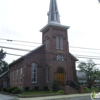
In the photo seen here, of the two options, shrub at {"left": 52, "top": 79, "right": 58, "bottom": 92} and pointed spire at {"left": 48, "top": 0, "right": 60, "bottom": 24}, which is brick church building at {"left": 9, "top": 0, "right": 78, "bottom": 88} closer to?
pointed spire at {"left": 48, "top": 0, "right": 60, "bottom": 24}

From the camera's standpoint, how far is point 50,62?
34.9 meters

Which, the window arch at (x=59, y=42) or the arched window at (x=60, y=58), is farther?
the window arch at (x=59, y=42)

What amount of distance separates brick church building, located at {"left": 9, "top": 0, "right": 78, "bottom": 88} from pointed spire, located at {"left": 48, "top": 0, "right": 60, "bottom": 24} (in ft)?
3.06

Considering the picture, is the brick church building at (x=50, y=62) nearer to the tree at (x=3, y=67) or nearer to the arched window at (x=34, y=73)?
the arched window at (x=34, y=73)

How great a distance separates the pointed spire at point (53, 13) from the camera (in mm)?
39375

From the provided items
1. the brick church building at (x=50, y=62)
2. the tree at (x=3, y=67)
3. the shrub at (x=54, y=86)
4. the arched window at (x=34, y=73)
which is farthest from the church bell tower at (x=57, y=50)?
the tree at (x=3, y=67)

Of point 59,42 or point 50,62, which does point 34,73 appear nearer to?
point 50,62

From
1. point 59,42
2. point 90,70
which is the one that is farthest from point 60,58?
point 90,70

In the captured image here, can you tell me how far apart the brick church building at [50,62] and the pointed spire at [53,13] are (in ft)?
3.06

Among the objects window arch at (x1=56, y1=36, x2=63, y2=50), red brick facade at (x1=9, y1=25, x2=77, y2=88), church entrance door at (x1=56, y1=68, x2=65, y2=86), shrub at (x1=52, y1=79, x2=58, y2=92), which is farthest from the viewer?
window arch at (x1=56, y1=36, x2=63, y2=50)

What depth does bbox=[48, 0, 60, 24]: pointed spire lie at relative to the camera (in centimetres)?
3938

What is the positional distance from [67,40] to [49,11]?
7740 mm

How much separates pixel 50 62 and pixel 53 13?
11.1 metres

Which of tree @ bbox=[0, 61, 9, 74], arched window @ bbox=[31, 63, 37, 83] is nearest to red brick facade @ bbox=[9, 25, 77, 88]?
arched window @ bbox=[31, 63, 37, 83]
